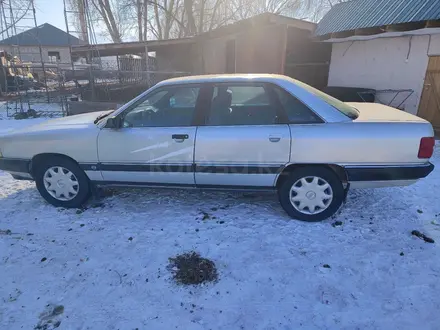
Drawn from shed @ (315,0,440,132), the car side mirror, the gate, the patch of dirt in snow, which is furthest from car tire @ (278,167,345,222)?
the gate

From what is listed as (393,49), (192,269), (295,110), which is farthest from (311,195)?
(393,49)

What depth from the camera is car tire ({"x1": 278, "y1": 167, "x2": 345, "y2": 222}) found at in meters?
3.30

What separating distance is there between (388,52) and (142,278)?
9.24m

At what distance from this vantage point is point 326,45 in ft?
36.3

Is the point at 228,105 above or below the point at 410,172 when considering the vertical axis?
above

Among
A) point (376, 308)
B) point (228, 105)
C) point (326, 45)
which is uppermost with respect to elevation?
point (326, 45)

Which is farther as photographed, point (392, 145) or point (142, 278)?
point (392, 145)

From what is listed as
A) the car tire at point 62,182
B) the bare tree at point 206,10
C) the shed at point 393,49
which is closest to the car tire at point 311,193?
the car tire at point 62,182

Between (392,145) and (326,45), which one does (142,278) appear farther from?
(326,45)

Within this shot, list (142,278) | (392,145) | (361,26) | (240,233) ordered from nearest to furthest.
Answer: (142,278) → (392,145) → (240,233) → (361,26)

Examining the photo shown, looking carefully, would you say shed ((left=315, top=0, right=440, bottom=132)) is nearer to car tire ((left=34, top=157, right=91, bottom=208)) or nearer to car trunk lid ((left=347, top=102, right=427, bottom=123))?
car trunk lid ((left=347, top=102, right=427, bottom=123))

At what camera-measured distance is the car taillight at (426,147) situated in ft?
10.1

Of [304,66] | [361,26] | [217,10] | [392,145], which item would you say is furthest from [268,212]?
[217,10]

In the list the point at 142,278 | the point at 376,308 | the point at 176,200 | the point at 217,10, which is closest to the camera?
the point at 376,308
